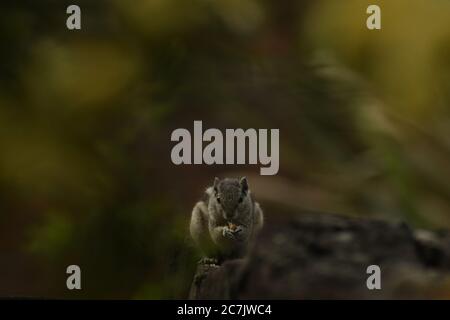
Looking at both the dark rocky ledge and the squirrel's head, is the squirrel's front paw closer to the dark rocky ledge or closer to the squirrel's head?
the squirrel's head

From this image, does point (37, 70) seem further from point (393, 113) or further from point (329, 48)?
point (393, 113)

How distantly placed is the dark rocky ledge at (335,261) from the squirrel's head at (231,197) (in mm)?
343

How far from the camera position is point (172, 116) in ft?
13.6

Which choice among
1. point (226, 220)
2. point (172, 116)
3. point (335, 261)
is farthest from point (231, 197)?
point (335, 261)

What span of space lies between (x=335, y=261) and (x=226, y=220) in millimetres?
654

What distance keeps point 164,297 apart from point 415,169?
126 centimetres

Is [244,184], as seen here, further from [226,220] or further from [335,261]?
[335,261]

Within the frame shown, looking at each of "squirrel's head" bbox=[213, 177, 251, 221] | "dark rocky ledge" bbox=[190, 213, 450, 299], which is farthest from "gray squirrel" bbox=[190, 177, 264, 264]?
"dark rocky ledge" bbox=[190, 213, 450, 299]

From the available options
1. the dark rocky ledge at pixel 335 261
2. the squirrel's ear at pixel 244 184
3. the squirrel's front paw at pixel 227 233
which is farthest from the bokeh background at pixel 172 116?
the dark rocky ledge at pixel 335 261

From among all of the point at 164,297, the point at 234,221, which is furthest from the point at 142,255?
the point at 234,221

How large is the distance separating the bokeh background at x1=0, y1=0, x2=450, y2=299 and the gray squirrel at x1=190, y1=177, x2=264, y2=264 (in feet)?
0.31

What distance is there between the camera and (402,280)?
140 inches

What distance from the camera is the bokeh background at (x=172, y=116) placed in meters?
4.14
